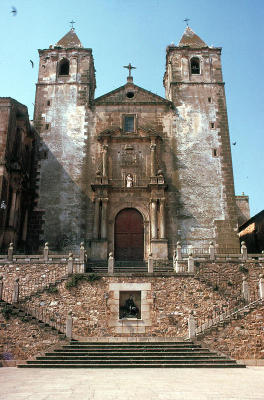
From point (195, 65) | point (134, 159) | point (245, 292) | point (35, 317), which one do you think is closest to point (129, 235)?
point (134, 159)

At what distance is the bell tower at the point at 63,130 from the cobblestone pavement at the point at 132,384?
468 inches

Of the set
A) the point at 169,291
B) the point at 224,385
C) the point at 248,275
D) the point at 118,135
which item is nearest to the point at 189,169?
the point at 118,135

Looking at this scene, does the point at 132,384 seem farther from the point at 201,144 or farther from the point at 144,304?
the point at 201,144

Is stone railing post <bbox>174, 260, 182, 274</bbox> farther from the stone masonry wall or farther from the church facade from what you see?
the stone masonry wall

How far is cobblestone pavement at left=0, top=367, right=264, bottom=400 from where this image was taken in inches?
306

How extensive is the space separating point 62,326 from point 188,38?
870 inches

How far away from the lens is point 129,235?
23.2m

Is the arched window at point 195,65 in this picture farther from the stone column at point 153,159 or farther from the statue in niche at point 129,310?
the statue in niche at point 129,310

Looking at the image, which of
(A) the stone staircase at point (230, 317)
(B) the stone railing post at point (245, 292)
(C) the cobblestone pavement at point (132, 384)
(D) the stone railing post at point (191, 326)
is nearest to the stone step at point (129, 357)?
(A) the stone staircase at point (230, 317)

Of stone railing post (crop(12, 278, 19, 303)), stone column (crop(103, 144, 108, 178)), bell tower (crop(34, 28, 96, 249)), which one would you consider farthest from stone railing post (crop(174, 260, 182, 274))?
stone column (crop(103, 144, 108, 178))

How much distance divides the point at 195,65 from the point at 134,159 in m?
8.56

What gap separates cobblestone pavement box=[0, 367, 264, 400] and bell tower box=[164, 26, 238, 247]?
11.8 m

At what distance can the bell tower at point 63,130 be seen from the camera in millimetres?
23203

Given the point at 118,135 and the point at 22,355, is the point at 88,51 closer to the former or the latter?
the point at 118,135
